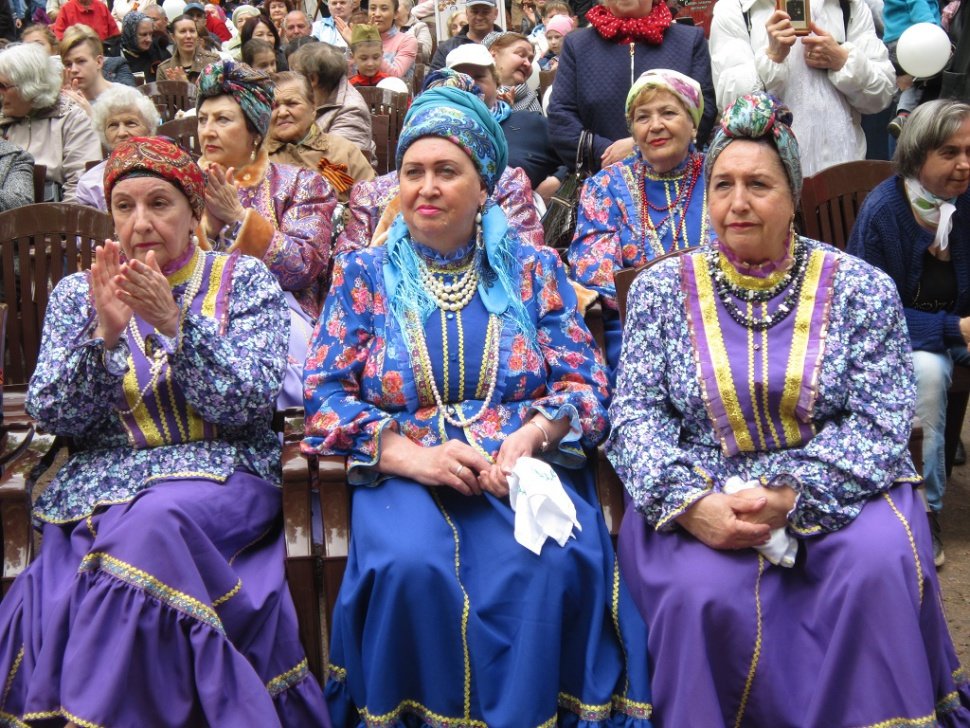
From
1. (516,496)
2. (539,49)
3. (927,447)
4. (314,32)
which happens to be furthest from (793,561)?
(314,32)

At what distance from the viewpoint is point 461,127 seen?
304 cm

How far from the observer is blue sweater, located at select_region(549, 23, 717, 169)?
497cm

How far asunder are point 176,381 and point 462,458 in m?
0.76

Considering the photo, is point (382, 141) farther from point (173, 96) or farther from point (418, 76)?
point (418, 76)

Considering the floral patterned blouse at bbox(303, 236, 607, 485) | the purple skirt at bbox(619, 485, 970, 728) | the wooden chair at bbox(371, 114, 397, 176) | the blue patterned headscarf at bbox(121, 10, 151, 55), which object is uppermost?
the blue patterned headscarf at bbox(121, 10, 151, 55)

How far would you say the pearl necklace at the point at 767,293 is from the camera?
283 centimetres

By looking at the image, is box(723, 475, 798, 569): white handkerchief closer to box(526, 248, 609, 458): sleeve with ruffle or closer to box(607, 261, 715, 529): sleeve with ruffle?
box(607, 261, 715, 529): sleeve with ruffle

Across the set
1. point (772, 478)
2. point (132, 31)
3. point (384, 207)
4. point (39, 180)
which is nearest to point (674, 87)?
point (384, 207)

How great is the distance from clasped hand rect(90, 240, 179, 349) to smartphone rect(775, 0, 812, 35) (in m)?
3.06

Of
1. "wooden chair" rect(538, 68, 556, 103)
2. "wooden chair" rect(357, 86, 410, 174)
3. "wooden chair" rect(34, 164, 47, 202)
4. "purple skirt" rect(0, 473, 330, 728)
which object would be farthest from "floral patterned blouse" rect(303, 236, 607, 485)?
"wooden chair" rect(538, 68, 556, 103)

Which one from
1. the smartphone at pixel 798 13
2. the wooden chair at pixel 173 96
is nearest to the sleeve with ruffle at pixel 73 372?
the smartphone at pixel 798 13

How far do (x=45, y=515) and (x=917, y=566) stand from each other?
2167 mm

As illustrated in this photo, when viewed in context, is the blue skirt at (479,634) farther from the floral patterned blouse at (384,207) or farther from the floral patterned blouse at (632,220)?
the floral patterned blouse at (384,207)

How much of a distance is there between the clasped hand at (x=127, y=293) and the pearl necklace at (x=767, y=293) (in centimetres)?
138
